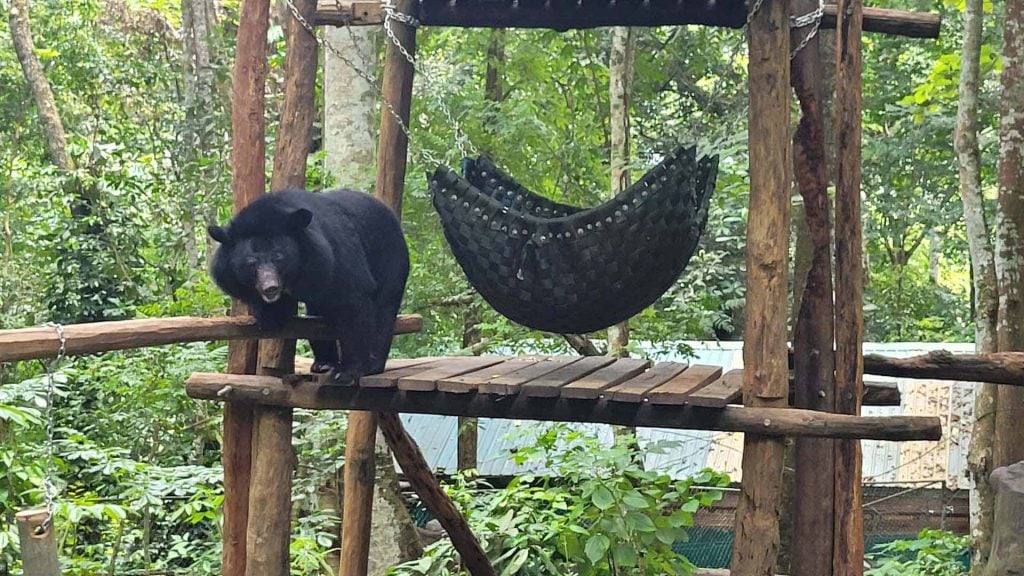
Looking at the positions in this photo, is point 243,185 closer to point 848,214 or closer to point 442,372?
point 442,372

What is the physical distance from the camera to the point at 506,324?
19.9 feet

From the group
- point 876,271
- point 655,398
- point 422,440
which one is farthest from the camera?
point 876,271

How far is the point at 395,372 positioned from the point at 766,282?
1.23 meters

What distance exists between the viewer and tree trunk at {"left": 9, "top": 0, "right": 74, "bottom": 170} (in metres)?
8.57

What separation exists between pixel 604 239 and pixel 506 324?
289cm

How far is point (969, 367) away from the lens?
349cm

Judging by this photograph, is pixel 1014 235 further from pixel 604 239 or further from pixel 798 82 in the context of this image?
pixel 604 239

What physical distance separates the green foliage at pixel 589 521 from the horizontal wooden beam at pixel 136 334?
4.40 feet

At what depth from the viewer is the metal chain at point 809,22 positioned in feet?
10.4

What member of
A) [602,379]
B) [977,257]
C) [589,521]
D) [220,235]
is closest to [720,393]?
[602,379]

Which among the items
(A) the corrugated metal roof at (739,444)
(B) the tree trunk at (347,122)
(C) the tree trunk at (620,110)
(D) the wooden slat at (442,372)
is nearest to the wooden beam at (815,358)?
(D) the wooden slat at (442,372)

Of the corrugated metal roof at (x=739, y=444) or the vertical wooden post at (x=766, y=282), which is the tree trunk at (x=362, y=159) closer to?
the corrugated metal roof at (x=739, y=444)

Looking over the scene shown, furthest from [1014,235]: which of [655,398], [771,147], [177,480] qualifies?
[177,480]

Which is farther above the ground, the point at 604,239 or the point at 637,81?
the point at 637,81
